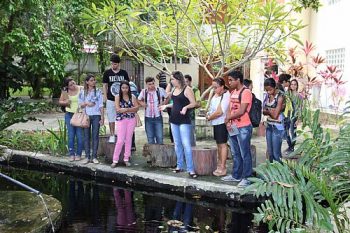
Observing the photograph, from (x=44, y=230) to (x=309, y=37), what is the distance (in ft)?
44.8

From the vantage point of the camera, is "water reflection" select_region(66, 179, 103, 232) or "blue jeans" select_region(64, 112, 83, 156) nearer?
"water reflection" select_region(66, 179, 103, 232)

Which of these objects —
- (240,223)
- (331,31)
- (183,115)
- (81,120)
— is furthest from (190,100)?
(331,31)

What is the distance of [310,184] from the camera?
3.29 meters

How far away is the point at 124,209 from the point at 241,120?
2.15m

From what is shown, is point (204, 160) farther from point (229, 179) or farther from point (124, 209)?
point (124, 209)

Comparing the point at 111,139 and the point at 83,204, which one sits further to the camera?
the point at 111,139

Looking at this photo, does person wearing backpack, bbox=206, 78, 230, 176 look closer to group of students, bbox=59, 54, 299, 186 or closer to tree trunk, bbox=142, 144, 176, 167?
group of students, bbox=59, 54, 299, 186

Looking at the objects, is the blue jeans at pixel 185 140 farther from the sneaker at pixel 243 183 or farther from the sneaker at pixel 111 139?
the sneaker at pixel 111 139

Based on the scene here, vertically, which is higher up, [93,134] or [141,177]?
[93,134]

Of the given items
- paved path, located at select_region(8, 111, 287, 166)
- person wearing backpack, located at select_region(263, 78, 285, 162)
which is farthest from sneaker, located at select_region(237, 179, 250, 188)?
paved path, located at select_region(8, 111, 287, 166)

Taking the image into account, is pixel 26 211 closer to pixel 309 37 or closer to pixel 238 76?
pixel 238 76

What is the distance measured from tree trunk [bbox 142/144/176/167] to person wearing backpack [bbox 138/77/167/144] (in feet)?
2.49

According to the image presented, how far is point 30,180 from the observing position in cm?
804

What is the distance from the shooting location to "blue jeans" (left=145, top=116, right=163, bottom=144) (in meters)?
8.73
